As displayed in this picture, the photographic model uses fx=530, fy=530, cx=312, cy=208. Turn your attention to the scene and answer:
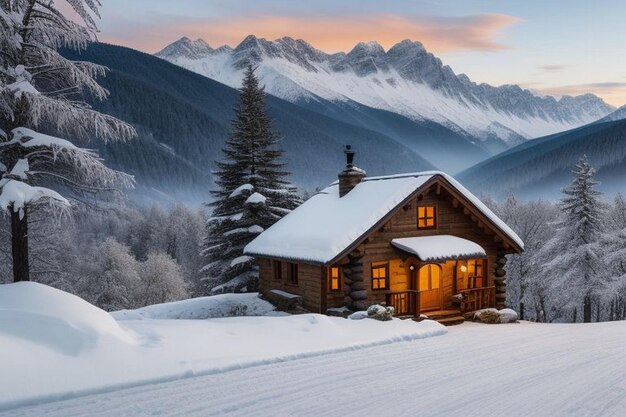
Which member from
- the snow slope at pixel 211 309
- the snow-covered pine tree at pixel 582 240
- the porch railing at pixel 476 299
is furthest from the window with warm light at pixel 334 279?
the snow-covered pine tree at pixel 582 240

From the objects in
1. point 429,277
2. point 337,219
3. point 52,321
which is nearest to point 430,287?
point 429,277

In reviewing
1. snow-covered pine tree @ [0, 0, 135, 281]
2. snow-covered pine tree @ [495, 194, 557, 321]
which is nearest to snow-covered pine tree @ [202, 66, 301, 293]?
snow-covered pine tree @ [0, 0, 135, 281]

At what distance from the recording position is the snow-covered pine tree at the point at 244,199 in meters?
28.8

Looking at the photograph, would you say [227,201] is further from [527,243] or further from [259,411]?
[527,243]

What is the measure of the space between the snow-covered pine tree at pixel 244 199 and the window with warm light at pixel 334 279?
7.40 meters

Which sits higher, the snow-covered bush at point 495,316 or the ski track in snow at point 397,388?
the ski track in snow at point 397,388

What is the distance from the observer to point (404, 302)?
21953 mm

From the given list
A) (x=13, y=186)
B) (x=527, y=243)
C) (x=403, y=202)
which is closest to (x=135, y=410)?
(x=13, y=186)

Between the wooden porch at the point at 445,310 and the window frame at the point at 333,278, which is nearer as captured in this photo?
the wooden porch at the point at 445,310

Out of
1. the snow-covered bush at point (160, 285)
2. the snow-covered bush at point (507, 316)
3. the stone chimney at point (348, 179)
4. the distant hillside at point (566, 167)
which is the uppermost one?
the distant hillside at point (566, 167)

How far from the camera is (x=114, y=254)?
45656mm

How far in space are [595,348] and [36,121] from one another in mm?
14556

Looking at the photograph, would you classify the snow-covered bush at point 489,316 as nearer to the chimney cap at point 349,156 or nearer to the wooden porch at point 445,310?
the wooden porch at point 445,310

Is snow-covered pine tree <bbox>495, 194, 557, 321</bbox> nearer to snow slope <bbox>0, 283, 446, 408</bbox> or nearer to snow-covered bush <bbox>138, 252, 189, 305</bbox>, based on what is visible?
snow-covered bush <bbox>138, 252, 189, 305</bbox>
